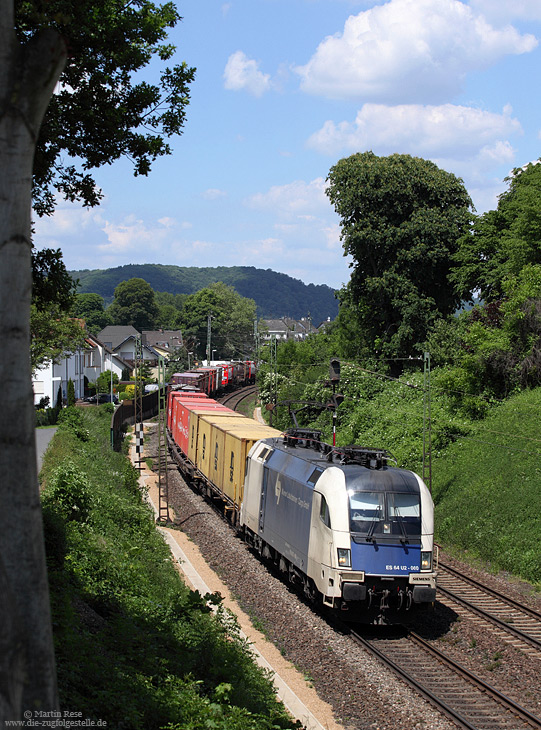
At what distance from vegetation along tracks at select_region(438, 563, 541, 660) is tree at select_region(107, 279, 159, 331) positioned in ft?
453

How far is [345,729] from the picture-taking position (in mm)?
9969

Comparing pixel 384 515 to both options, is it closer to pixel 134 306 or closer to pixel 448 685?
pixel 448 685

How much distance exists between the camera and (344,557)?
42.8ft

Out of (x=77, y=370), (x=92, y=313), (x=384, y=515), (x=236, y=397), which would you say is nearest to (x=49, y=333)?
(x=77, y=370)

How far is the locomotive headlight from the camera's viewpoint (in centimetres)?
1302

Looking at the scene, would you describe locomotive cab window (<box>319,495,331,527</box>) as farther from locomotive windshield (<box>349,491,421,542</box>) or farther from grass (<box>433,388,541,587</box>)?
grass (<box>433,388,541,587</box>)

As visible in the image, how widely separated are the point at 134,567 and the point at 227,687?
6240mm

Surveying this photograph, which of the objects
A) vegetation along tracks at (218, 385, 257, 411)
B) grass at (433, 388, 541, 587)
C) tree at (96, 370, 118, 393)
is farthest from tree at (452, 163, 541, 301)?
tree at (96, 370, 118, 393)

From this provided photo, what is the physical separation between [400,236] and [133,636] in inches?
1281

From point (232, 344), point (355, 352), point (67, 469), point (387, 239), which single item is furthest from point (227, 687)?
point (232, 344)

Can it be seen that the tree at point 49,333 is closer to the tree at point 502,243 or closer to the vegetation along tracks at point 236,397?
the vegetation along tracks at point 236,397

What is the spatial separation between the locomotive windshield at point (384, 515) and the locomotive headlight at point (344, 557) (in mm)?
303

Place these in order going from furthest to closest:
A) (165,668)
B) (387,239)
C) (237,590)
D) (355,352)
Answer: (355,352) → (387,239) → (237,590) → (165,668)

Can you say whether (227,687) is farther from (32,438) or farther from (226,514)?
(226,514)
